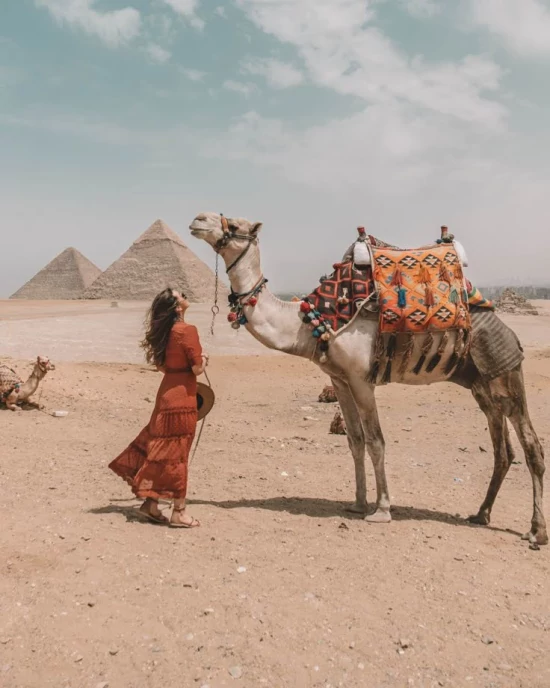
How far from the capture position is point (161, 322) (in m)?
4.85

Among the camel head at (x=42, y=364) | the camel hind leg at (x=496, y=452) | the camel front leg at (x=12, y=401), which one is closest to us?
the camel hind leg at (x=496, y=452)

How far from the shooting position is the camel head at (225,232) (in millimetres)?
5047

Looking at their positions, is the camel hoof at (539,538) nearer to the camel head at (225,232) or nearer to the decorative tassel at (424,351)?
the decorative tassel at (424,351)

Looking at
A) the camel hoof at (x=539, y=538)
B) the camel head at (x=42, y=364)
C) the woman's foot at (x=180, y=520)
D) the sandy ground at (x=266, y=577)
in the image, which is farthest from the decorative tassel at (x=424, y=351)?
the camel head at (x=42, y=364)

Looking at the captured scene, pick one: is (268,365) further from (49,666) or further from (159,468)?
(49,666)

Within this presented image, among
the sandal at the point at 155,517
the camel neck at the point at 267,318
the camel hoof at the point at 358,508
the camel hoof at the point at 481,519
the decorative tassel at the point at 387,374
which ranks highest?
the camel neck at the point at 267,318

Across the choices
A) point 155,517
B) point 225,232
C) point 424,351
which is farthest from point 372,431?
point 225,232

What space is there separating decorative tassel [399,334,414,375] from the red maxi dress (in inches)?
66.9

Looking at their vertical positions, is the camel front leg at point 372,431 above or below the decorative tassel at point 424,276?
below

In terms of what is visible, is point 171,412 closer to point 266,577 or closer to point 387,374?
point 266,577

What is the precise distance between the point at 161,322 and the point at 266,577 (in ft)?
6.89

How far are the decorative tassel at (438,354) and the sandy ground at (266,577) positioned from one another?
1.34 metres

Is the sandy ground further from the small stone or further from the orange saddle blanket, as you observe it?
the orange saddle blanket

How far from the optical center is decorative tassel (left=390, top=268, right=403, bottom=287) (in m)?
4.99
